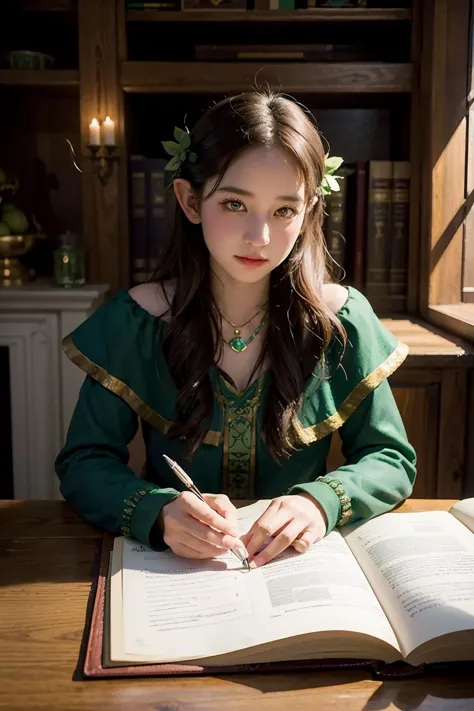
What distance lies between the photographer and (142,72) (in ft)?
6.88

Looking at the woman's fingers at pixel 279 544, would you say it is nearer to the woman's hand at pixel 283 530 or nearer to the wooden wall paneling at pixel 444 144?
the woman's hand at pixel 283 530

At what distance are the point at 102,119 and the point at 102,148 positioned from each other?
3.2 inches

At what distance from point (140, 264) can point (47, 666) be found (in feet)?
5.40

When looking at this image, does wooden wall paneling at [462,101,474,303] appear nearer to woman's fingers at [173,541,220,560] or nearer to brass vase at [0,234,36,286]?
brass vase at [0,234,36,286]

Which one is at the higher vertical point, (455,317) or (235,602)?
(455,317)

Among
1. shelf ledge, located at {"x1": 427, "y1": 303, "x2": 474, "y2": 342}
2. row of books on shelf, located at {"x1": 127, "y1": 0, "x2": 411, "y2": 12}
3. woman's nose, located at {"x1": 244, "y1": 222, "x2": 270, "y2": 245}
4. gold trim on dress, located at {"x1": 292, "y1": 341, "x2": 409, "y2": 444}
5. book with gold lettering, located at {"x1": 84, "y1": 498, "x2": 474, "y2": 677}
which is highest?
row of books on shelf, located at {"x1": 127, "y1": 0, "x2": 411, "y2": 12}

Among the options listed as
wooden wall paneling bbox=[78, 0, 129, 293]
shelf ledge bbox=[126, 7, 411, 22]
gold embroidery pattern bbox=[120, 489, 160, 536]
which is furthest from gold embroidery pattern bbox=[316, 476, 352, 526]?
shelf ledge bbox=[126, 7, 411, 22]

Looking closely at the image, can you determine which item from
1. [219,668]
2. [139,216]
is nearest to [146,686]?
[219,668]

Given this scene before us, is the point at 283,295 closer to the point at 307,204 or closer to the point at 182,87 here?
the point at 307,204

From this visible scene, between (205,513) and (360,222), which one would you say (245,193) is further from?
(360,222)

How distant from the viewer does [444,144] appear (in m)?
2.07

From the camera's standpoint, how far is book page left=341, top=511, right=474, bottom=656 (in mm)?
696

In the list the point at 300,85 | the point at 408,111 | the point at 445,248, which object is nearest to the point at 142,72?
the point at 300,85

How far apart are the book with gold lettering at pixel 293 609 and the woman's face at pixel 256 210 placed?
0.40m
